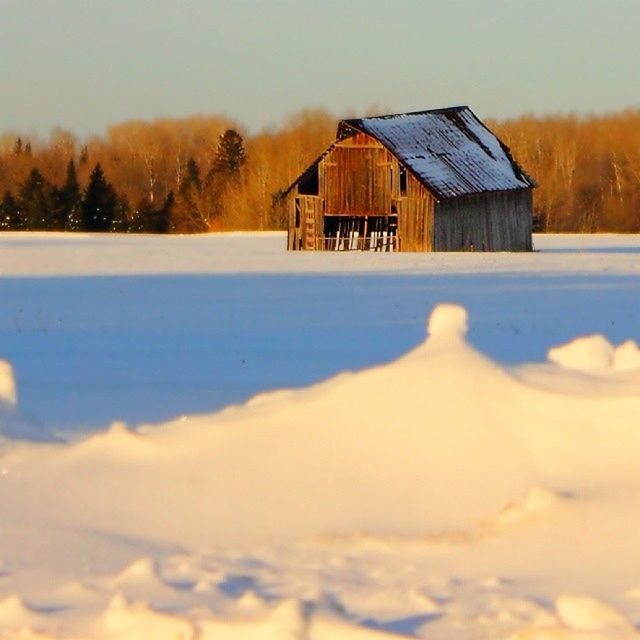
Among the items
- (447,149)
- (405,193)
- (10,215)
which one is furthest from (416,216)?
(10,215)

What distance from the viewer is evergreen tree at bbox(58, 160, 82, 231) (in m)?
96.9

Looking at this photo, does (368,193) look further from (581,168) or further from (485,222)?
(581,168)

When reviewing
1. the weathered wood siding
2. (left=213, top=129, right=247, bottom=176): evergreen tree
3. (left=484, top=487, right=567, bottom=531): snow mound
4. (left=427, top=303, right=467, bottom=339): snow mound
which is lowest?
(left=484, top=487, right=567, bottom=531): snow mound

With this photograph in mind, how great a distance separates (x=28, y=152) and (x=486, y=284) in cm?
12259

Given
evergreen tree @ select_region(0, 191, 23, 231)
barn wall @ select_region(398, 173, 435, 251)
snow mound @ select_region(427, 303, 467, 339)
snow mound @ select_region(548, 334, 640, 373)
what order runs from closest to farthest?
snow mound @ select_region(427, 303, 467, 339) < snow mound @ select_region(548, 334, 640, 373) < barn wall @ select_region(398, 173, 435, 251) < evergreen tree @ select_region(0, 191, 23, 231)

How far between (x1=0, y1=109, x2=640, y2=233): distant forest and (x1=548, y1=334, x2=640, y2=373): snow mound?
90010mm

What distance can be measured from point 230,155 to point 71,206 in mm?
25066

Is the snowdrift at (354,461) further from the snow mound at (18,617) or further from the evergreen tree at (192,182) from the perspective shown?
the evergreen tree at (192,182)

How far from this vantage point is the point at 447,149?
5447 centimetres

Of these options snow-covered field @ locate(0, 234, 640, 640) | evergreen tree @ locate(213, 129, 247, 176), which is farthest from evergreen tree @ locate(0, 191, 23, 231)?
snow-covered field @ locate(0, 234, 640, 640)

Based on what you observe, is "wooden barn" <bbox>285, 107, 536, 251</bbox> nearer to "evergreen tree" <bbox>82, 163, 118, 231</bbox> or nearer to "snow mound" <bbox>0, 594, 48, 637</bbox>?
"evergreen tree" <bbox>82, 163, 118, 231</bbox>

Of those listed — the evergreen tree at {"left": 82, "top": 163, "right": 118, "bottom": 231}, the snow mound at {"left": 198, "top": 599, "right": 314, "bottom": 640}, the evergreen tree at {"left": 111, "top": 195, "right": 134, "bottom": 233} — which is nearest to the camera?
the snow mound at {"left": 198, "top": 599, "right": 314, "bottom": 640}

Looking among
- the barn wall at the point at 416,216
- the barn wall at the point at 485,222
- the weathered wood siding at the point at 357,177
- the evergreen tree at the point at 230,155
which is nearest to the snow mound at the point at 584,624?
the barn wall at the point at 416,216

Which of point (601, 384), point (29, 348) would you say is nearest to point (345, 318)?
point (29, 348)
